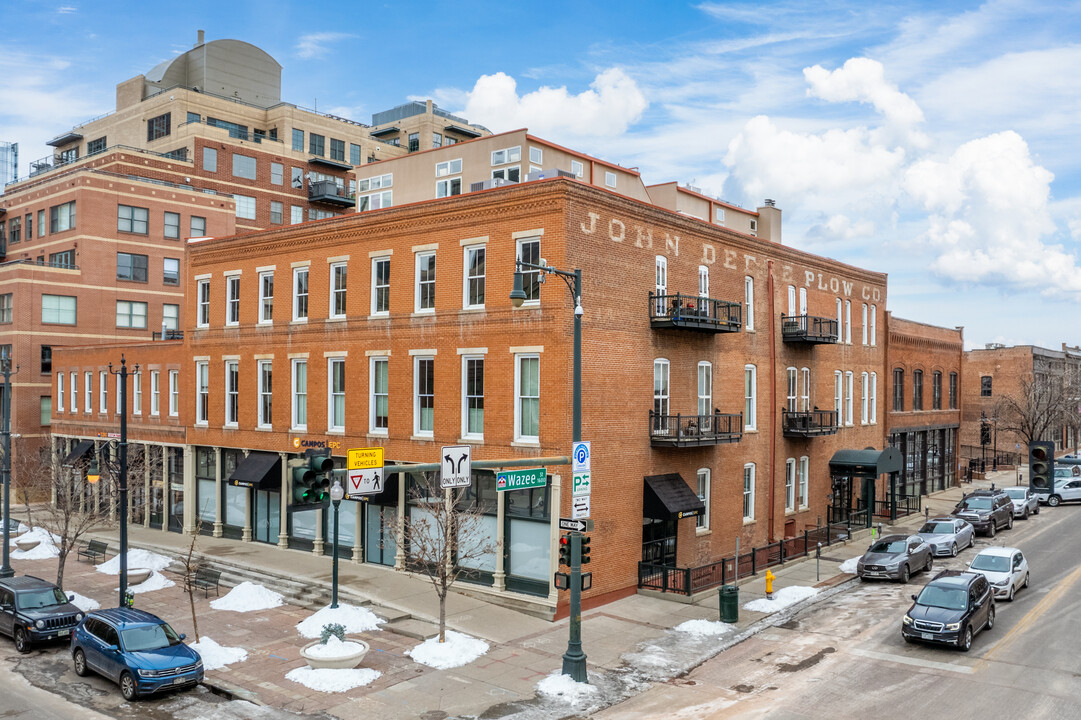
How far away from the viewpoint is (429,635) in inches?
914

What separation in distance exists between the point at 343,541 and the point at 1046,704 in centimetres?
2332

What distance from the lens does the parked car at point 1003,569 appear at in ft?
89.3

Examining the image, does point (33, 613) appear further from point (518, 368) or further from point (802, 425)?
point (802, 425)

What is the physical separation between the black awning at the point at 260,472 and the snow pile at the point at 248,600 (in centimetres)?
765

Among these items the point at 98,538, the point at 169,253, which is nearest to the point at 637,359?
the point at 98,538

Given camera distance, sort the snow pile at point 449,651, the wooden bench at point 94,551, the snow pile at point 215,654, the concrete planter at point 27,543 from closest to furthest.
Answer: the snow pile at point 215,654 → the snow pile at point 449,651 → the wooden bench at point 94,551 → the concrete planter at point 27,543

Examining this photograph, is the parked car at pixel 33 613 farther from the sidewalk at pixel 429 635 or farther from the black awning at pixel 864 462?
the black awning at pixel 864 462

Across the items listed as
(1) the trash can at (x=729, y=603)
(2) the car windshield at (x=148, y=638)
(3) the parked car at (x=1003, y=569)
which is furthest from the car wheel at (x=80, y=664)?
(3) the parked car at (x=1003, y=569)

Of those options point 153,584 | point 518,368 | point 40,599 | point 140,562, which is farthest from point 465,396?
point 140,562

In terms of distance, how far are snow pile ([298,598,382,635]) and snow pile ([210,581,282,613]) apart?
274 cm

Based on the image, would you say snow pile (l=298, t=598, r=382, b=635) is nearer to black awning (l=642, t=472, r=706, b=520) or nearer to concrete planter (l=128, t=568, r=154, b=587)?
concrete planter (l=128, t=568, r=154, b=587)

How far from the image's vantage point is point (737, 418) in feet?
112

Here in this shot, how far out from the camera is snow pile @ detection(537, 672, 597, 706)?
18797mm

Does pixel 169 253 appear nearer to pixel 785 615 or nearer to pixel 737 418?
pixel 737 418
